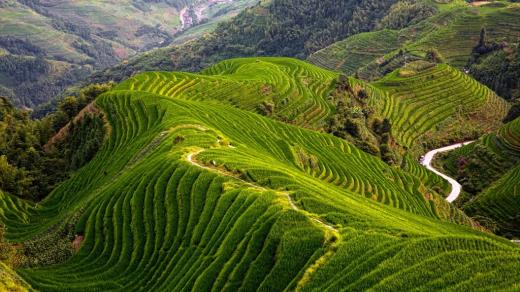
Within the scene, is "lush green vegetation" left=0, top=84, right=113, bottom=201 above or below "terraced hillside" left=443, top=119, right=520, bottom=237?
above

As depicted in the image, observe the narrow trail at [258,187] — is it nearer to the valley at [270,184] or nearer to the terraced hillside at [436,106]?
the valley at [270,184]

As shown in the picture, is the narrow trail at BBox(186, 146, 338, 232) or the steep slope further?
the narrow trail at BBox(186, 146, 338, 232)

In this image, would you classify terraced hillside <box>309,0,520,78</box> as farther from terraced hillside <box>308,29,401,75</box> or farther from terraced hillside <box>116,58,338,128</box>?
terraced hillside <box>116,58,338,128</box>

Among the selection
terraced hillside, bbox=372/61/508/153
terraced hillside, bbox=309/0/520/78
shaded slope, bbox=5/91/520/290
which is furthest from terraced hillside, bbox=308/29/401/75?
shaded slope, bbox=5/91/520/290

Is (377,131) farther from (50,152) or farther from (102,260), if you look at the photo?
(102,260)

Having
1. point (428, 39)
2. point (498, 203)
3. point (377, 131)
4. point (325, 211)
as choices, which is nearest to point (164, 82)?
point (377, 131)

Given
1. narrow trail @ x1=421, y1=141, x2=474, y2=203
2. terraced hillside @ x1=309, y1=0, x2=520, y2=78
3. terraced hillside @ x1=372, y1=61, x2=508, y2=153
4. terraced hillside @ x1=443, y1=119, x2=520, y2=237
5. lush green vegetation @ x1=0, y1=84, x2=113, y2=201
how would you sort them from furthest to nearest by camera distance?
terraced hillside @ x1=309, y1=0, x2=520, y2=78 < terraced hillside @ x1=372, y1=61, x2=508, y2=153 < narrow trail @ x1=421, y1=141, x2=474, y2=203 < terraced hillside @ x1=443, y1=119, x2=520, y2=237 < lush green vegetation @ x1=0, y1=84, x2=113, y2=201

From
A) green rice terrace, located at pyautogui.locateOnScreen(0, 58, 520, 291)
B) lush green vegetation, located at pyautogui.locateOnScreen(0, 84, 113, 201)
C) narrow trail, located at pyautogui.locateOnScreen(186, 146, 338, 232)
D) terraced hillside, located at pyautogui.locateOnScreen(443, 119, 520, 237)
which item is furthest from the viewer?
terraced hillside, located at pyautogui.locateOnScreen(443, 119, 520, 237)
